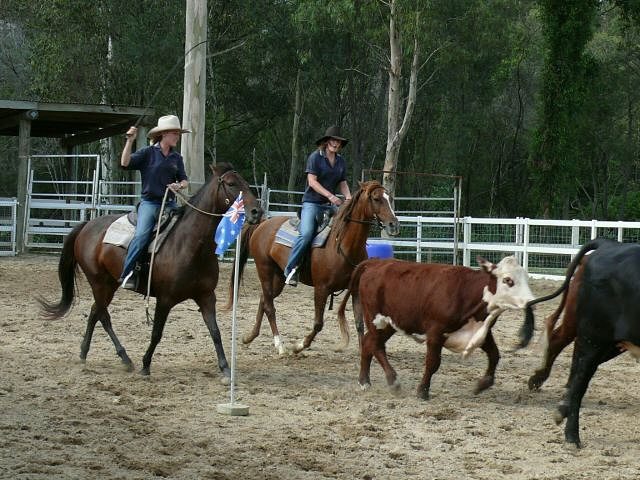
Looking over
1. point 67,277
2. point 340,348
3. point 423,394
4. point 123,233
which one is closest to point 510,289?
point 423,394

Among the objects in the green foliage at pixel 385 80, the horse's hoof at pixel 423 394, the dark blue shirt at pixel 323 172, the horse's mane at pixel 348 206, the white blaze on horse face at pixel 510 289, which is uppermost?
the green foliage at pixel 385 80

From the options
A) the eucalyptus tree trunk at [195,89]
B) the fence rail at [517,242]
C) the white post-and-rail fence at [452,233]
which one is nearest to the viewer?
the eucalyptus tree trunk at [195,89]

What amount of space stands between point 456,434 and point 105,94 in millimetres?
35371

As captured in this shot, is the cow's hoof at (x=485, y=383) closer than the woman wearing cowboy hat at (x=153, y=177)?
Yes

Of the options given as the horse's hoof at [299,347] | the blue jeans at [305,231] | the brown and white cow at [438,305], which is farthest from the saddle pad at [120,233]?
the brown and white cow at [438,305]

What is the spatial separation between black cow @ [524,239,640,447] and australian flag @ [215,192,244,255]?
289 cm

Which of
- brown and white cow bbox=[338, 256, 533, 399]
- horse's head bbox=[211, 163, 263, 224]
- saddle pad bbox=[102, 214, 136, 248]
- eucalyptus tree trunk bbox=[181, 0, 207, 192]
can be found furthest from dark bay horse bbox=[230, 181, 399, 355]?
eucalyptus tree trunk bbox=[181, 0, 207, 192]

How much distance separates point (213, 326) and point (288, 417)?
1.78 meters

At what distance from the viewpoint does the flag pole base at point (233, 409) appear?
290 inches

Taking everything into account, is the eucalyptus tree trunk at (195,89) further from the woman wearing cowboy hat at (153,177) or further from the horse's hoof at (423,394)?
the horse's hoof at (423,394)

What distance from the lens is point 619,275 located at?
6504 millimetres

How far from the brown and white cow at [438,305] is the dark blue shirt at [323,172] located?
7.73ft

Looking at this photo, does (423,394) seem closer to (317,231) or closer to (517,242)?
(317,231)

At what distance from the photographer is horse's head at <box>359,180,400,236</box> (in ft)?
32.2
